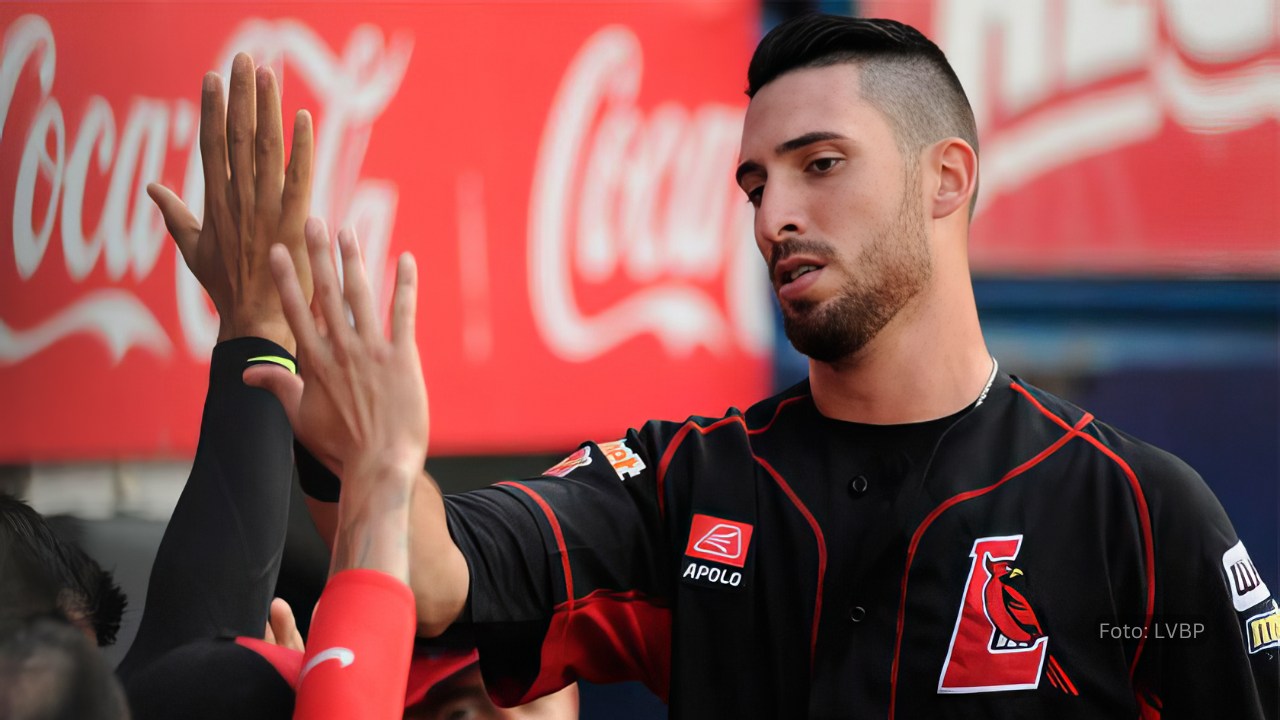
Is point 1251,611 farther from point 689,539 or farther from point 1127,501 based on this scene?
point 689,539

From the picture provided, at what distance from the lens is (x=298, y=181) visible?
5.05ft

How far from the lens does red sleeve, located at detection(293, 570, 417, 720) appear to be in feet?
3.76

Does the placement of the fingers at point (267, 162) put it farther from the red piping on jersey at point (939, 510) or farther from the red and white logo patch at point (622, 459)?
the red piping on jersey at point (939, 510)

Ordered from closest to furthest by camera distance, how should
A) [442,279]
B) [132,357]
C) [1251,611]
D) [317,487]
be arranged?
[317,487], [1251,611], [132,357], [442,279]

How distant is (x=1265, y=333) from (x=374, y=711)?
210cm

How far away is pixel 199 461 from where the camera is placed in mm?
1701

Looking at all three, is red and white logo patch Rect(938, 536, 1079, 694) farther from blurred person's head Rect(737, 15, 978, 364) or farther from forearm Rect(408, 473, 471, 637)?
forearm Rect(408, 473, 471, 637)

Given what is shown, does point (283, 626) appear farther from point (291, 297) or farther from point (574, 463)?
point (291, 297)

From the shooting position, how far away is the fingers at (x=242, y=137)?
155 cm

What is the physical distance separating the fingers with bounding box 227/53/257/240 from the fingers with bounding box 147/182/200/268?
0.43ft

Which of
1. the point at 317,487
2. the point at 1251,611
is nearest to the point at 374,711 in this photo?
the point at 317,487

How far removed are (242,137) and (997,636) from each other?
1.13 m

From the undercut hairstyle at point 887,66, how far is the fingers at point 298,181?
2.01ft

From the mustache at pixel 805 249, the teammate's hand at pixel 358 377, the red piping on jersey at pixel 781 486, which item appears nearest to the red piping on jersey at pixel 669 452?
the red piping on jersey at pixel 781 486
